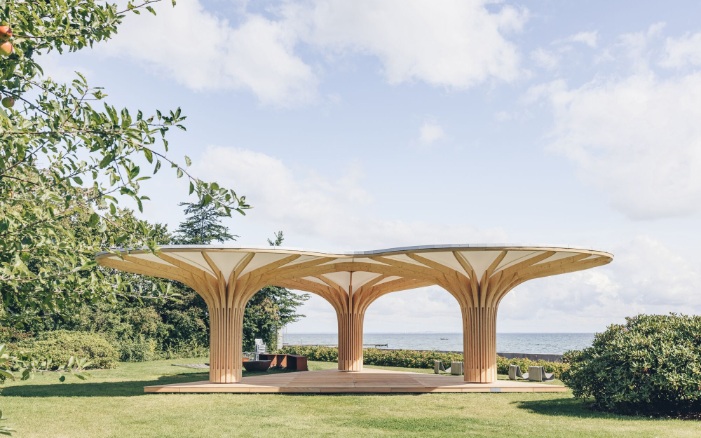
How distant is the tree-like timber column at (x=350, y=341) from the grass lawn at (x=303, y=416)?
26.6 ft

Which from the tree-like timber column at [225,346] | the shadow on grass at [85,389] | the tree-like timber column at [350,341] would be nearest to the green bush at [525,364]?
the tree-like timber column at [350,341]

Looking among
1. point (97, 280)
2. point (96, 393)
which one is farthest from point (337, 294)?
point (97, 280)

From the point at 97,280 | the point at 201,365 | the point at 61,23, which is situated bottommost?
the point at 201,365

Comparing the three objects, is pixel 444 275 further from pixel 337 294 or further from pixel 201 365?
pixel 201 365

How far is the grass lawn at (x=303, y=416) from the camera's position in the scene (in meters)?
10.7

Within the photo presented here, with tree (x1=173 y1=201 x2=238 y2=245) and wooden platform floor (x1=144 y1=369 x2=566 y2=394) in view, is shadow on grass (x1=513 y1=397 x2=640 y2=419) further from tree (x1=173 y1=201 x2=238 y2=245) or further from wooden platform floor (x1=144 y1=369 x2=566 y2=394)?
tree (x1=173 y1=201 x2=238 y2=245)

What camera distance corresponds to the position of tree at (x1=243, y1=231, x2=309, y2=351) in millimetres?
33906

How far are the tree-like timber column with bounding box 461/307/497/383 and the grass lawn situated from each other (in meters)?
1.62

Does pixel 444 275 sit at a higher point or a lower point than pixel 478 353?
higher

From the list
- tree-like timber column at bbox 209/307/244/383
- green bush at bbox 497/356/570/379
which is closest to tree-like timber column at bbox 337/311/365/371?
green bush at bbox 497/356/570/379

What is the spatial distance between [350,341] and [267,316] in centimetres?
1139

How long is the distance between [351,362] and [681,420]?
13205mm

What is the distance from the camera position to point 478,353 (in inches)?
685

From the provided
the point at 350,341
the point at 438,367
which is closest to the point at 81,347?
the point at 350,341
